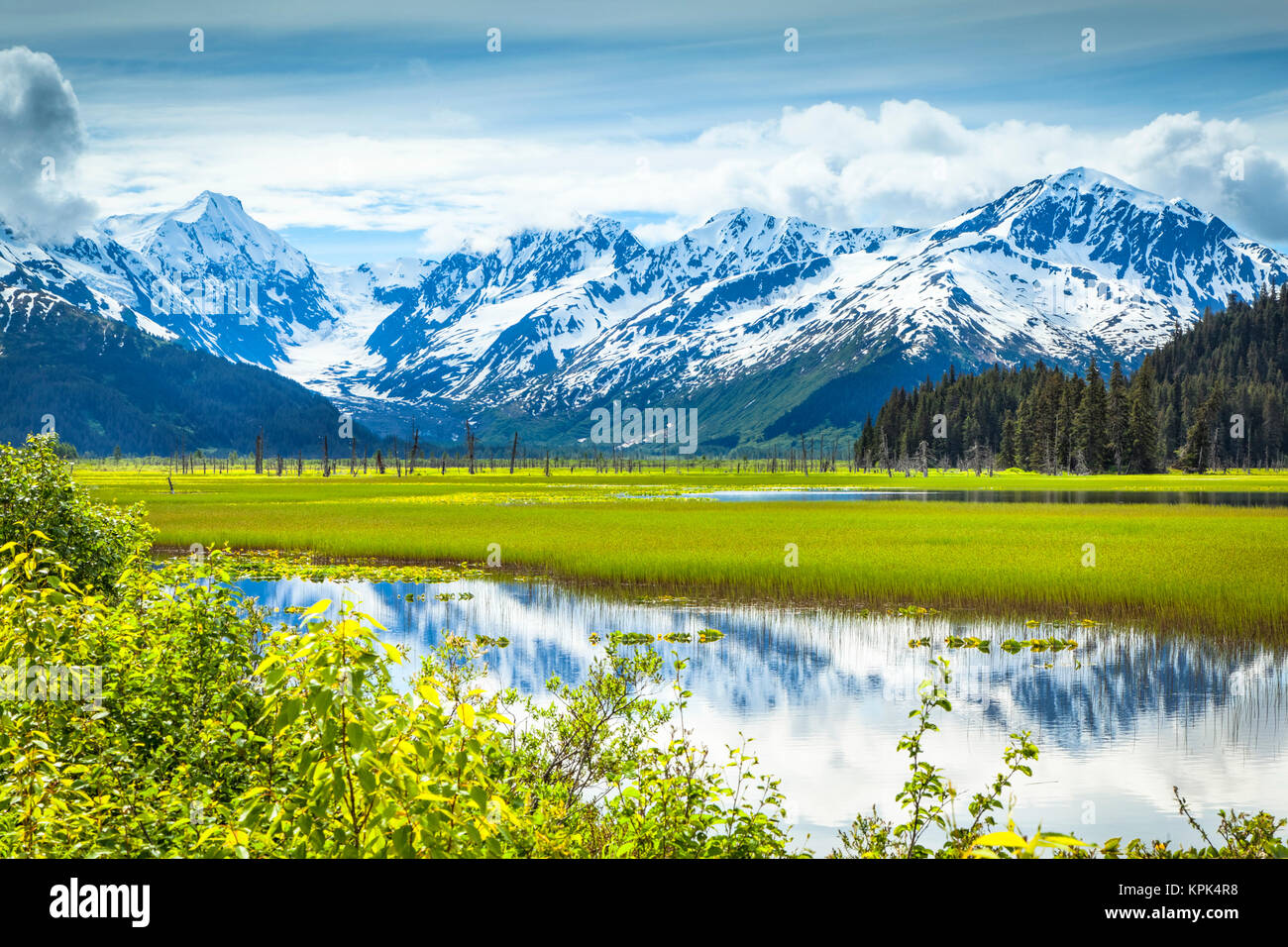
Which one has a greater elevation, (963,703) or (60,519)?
(60,519)

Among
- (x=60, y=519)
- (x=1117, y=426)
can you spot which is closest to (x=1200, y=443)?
(x=1117, y=426)

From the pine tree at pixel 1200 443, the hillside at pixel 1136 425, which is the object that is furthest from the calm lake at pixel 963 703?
the pine tree at pixel 1200 443

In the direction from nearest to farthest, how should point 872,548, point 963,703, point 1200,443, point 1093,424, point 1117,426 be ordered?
point 963,703, point 872,548, point 1200,443, point 1117,426, point 1093,424

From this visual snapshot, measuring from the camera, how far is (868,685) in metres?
23.9

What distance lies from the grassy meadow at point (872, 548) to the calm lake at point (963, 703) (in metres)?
4.23

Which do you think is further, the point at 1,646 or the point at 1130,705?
the point at 1130,705

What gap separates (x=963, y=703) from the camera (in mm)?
21875

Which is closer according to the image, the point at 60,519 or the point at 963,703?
the point at 60,519

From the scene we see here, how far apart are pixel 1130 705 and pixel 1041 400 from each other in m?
171

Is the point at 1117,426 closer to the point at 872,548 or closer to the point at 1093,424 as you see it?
the point at 1093,424

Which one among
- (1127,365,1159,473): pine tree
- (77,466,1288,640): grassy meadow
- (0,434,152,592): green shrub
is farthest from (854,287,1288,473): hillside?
(0,434,152,592): green shrub

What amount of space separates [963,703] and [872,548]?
2754 cm
